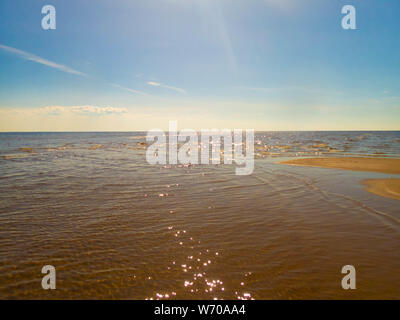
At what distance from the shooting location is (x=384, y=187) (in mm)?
12188

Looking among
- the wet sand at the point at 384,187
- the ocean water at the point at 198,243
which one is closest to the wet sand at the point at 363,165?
the wet sand at the point at 384,187

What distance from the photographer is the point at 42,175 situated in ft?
51.0

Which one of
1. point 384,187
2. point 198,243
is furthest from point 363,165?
point 198,243

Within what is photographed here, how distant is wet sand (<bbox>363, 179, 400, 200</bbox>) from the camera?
1082 cm

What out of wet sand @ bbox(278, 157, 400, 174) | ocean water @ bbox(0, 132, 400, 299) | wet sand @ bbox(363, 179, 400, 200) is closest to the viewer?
ocean water @ bbox(0, 132, 400, 299)

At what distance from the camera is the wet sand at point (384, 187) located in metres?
10.8

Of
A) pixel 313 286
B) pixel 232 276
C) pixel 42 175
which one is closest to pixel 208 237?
pixel 232 276

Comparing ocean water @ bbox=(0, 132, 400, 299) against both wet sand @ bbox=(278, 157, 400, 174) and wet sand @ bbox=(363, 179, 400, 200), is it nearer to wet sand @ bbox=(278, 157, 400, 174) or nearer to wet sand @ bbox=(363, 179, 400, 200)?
wet sand @ bbox=(363, 179, 400, 200)

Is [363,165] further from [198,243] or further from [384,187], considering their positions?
[198,243]

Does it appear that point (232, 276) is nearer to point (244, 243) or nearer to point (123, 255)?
point (244, 243)

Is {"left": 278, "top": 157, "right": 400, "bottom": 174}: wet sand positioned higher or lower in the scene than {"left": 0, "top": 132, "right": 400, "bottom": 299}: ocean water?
higher

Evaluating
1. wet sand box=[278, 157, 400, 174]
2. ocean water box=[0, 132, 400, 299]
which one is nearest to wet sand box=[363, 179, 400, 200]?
ocean water box=[0, 132, 400, 299]
